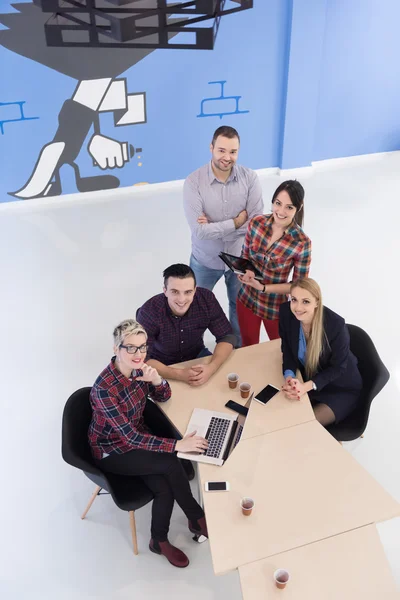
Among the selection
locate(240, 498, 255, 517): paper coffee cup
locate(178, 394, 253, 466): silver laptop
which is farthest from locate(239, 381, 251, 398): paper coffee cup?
locate(240, 498, 255, 517): paper coffee cup

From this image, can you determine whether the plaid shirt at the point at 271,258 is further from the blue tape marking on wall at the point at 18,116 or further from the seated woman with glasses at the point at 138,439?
the blue tape marking on wall at the point at 18,116

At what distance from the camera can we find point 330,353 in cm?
297

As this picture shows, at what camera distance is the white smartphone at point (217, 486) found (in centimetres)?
235

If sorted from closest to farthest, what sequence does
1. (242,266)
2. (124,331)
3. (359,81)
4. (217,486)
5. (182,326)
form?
(217,486) → (124,331) → (182,326) → (242,266) → (359,81)

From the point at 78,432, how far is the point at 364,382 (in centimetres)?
174

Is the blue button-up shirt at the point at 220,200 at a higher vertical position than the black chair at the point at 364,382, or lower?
higher

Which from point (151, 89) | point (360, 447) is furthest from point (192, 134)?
point (360, 447)

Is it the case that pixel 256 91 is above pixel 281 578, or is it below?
above

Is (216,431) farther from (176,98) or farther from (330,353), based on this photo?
(176,98)

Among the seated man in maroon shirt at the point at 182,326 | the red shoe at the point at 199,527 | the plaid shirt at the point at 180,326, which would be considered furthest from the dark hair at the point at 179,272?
the red shoe at the point at 199,527

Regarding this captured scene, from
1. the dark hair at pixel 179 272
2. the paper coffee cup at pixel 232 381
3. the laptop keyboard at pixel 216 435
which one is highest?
the dark hair at pixel 179 272

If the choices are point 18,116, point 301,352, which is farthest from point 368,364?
point 18,116

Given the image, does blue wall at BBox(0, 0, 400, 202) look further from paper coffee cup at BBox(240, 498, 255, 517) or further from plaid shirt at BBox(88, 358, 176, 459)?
paper coffee cup at BBox(240, 498, 255, 517)

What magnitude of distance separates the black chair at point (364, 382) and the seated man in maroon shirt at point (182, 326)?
0.78 metres
